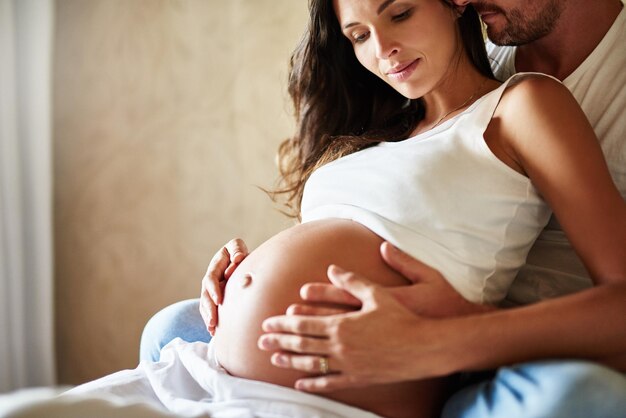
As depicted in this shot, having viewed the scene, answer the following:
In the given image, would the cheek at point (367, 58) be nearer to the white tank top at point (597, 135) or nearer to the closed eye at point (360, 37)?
the closed eye at point (360, 37)

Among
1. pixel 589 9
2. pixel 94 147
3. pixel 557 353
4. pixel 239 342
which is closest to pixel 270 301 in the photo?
pixel 239 342

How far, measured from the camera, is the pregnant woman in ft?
3.20

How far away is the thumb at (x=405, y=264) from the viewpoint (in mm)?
996

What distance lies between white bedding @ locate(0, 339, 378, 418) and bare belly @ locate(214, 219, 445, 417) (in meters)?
0.03

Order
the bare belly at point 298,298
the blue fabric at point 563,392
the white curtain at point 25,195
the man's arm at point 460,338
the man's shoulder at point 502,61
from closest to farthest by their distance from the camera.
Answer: the blue fabric at point 563,392, the man's arm at point 460,338, the bare belly at point 298,298, the man's shoulder at point 502,61, the white curtain at point 25,195

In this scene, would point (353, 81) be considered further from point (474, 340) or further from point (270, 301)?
point (474, 340)

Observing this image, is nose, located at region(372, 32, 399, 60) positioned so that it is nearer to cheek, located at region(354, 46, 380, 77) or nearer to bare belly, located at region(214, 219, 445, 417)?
cheek, located at region(354, 46, 380, 77)

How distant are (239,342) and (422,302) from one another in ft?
0.90

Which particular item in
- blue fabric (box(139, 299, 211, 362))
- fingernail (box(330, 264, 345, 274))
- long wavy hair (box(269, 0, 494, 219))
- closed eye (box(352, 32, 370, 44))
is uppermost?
closed eye (box(352, 32, 370, 44))

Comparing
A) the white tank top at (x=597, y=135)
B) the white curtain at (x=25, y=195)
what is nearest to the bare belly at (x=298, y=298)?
the white tank top at (x=597, y=135)

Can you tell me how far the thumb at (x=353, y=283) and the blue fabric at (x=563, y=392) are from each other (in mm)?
210

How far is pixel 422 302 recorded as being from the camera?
969mm

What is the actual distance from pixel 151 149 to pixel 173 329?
39.6 inches

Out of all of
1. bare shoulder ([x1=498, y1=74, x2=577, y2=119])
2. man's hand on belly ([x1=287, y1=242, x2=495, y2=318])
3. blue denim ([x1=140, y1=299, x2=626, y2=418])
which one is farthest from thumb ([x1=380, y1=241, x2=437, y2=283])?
bare shoulder ([x1=498, y1=74, x2=577, y2=119])
